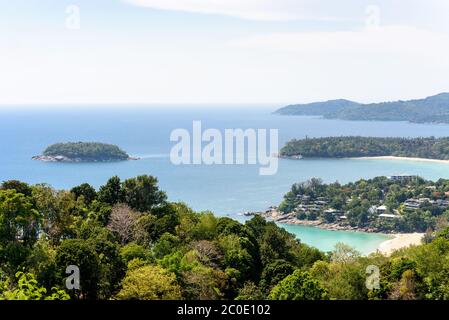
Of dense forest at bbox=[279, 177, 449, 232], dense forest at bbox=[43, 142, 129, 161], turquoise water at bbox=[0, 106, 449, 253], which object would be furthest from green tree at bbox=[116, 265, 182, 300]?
dense forest at bbox=[43, 142, 129, 161]

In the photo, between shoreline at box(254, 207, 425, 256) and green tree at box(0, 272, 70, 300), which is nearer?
green tree at box(0, 272, 70, 300)

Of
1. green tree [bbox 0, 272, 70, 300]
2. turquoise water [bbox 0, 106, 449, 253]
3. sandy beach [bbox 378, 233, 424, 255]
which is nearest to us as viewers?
green tree [bbox 0, 272, 70, 300]

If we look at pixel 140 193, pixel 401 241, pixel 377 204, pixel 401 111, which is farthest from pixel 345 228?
pixel 401 111

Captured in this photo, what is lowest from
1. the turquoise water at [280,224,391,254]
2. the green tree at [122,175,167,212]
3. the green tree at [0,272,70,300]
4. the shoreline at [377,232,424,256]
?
the turquoise water at [280,224,391,254]

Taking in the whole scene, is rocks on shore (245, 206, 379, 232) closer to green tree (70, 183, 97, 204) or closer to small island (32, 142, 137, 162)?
green tree (70, 183, 97, 204)

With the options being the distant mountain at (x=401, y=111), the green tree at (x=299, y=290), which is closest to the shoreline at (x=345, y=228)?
the green tree at (x=299, y=290)
